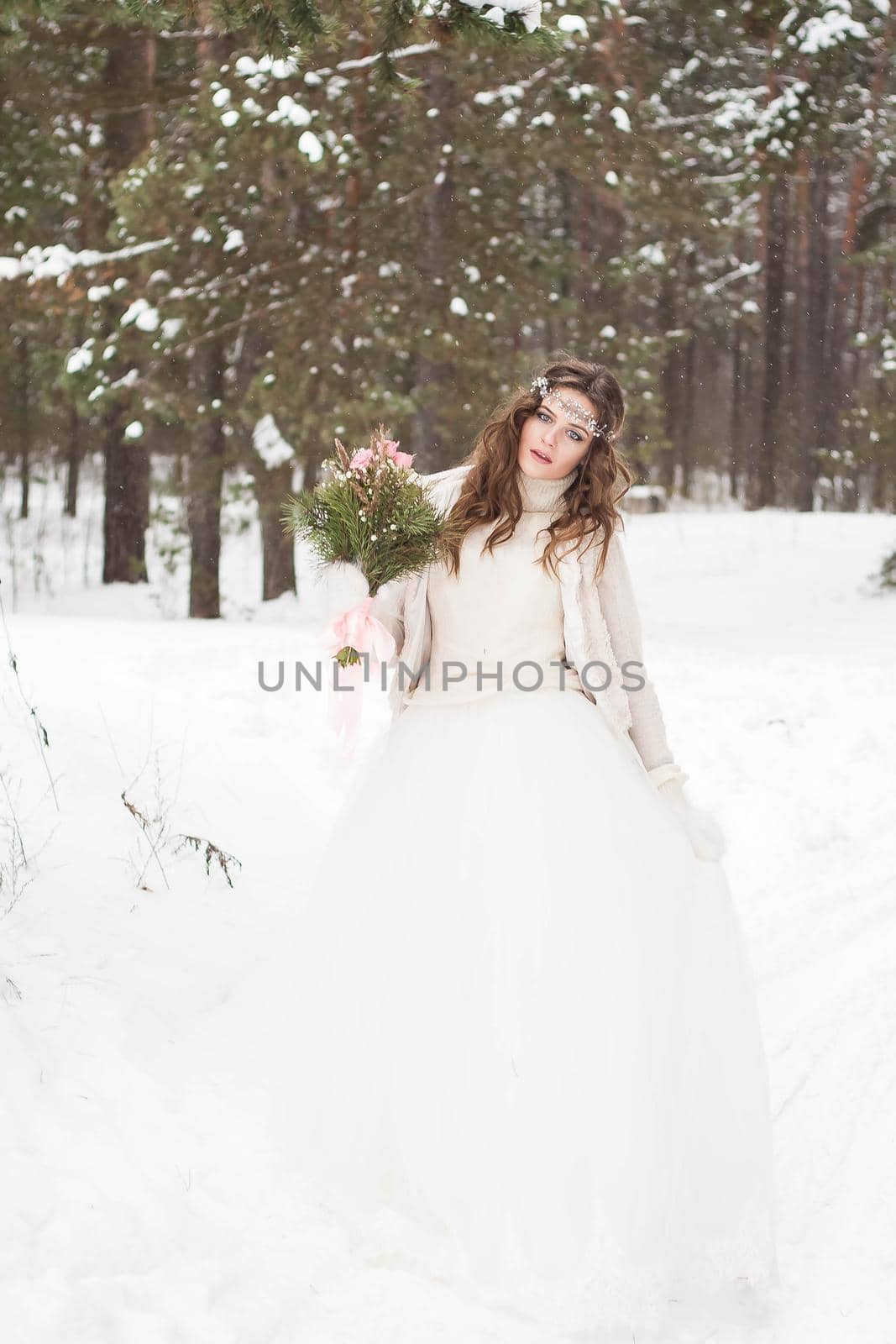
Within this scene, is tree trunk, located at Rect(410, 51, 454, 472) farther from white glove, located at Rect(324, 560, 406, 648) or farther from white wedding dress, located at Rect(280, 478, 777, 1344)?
white wedding dress, located at Rect(280, 478, 777, 1344)

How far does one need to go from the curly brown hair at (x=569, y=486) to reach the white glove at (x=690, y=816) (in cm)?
63

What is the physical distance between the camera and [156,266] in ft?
31.1

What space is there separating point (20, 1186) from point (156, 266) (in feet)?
26.3

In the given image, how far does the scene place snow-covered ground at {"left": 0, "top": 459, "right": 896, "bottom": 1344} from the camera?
9.53 ft

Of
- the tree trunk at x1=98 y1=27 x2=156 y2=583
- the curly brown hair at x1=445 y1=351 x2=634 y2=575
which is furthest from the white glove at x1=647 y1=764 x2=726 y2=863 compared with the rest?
the tree trunk at x1=98 y1=27 x2=156 y2=583

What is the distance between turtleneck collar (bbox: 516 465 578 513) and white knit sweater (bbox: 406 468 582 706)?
6cm

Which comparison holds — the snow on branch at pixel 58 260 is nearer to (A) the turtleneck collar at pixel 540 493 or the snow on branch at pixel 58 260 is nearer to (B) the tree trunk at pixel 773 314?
(A) the turtleneck collar at pixel 540 493

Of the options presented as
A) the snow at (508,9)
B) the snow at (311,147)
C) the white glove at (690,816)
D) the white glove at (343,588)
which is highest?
the snow at (311,147)

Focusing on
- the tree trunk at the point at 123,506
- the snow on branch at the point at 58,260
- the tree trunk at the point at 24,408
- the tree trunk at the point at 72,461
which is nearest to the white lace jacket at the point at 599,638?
the snow on branch at the point at 58,260

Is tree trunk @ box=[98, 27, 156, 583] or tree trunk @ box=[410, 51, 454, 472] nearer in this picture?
tree trunk @ box=[410, 51, 454, 472]

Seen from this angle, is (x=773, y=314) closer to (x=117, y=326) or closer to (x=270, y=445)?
(x=270, y=445)

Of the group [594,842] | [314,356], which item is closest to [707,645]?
[314,356]

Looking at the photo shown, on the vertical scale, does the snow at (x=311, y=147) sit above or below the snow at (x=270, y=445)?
above

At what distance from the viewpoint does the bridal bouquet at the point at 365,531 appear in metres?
3.09
